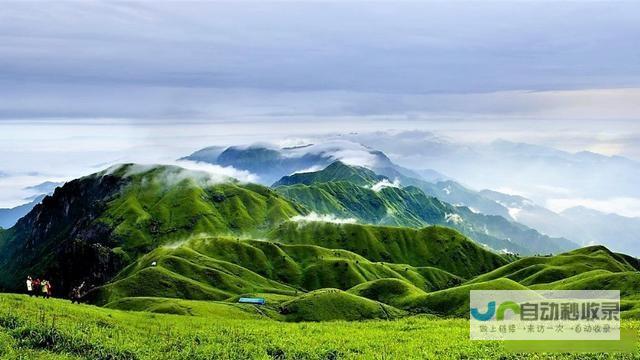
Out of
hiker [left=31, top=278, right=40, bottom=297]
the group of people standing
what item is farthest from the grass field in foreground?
hiker [left=31, top=278, right=40, bottom=297]

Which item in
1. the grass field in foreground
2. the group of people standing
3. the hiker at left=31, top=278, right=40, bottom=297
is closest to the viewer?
the grass field in foreground

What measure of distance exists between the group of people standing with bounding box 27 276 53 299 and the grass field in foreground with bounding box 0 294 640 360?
8.23 metres

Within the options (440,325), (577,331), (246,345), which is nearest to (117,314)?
(246,345)

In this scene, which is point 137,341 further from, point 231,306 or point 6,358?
point 231,306

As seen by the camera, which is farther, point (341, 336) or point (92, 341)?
point (341, 336)

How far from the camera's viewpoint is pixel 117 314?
94750mm

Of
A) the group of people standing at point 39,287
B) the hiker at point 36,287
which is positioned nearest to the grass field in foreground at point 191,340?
the group of people standing at point 39,287

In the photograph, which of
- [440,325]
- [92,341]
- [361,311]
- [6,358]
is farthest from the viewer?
[361,311]

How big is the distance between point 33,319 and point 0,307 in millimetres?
7001

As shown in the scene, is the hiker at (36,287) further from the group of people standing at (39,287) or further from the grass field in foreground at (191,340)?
the grass field in foreground at (191,340)

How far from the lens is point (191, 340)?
7656 cm

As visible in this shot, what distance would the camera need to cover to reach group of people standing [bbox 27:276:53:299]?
315ft

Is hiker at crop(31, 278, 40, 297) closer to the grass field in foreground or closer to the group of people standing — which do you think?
the group of people standing

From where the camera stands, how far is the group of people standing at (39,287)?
96062mm
